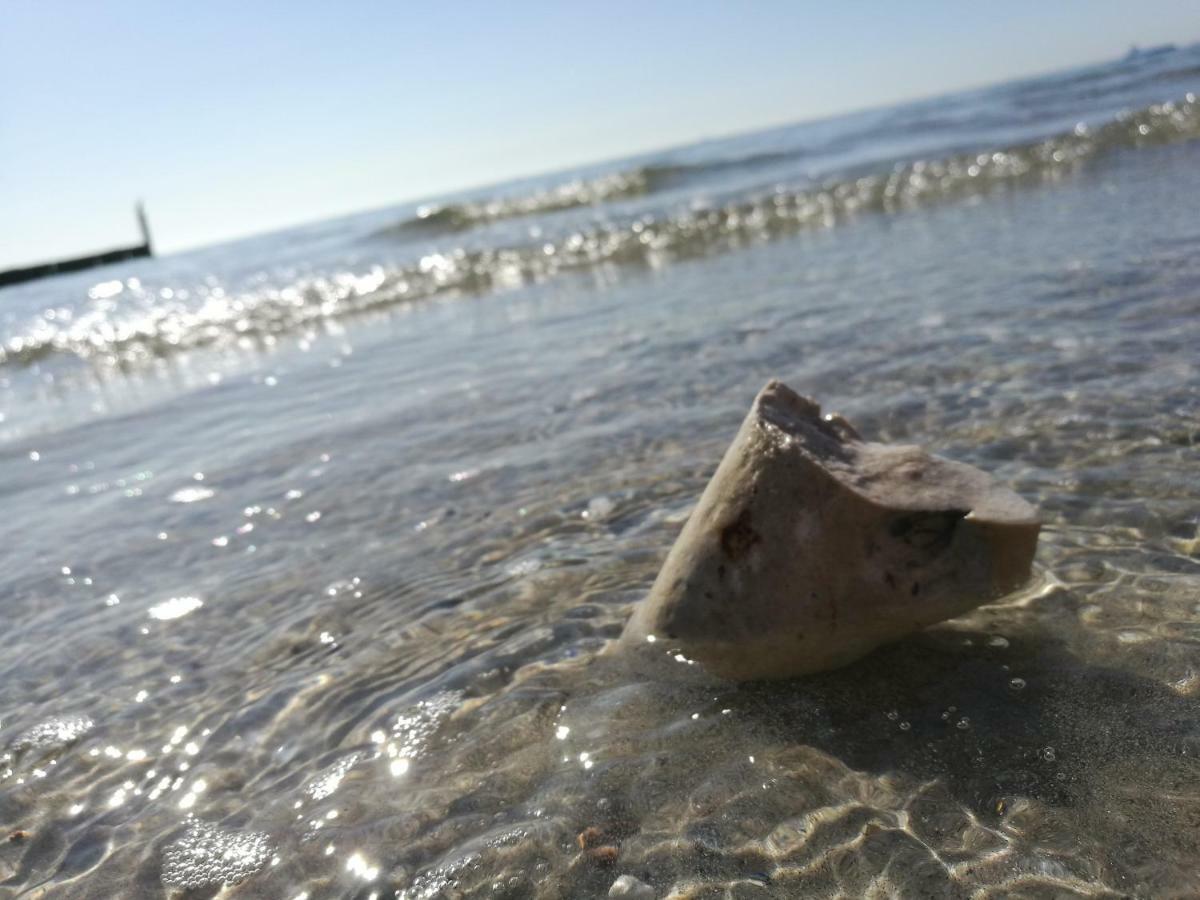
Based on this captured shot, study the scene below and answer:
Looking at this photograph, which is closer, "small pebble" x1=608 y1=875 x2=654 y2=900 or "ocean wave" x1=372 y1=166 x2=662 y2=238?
"small pebble" x1=608 y1=875 x2=654 y2=900

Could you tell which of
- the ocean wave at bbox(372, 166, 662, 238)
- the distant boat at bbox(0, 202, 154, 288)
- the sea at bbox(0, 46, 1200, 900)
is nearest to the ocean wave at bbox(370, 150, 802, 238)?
the ocean wave at bbox(372, 166, 662, 238)

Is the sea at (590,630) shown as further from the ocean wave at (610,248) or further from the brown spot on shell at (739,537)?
the ocean wave at (610,248)

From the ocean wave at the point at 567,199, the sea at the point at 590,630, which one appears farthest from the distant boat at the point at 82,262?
the sea at the point at 590,630

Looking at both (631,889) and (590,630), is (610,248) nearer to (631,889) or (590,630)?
(590,630)

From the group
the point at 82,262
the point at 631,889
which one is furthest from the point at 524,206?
the point at 82,262

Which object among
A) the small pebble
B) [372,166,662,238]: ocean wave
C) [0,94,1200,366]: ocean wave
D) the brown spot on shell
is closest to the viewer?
the small pebble

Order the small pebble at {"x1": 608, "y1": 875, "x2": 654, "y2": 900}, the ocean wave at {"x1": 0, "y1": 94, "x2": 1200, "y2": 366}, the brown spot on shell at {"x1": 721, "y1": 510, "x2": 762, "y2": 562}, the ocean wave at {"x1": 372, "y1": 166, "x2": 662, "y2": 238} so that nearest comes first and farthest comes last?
the small pebble at {"x1": 608, "y1": 875, "x2": 654, "y2": 900}
the brown spot on shell at {"x1": 721, "y1": 510, "x2": 762, "y2": 562}
the ocean wave at {"x1": 0, "y1": 94, "x2": 1200, "y2": 366}
the ocean wave at {"x1": 372, "y1": 166, "x2": 662, "y2": 238}

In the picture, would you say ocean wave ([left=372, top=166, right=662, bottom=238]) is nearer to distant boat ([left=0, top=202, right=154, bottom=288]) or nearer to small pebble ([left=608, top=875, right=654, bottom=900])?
small pebble ([left=608, top=875, right=654, bottom=900])
